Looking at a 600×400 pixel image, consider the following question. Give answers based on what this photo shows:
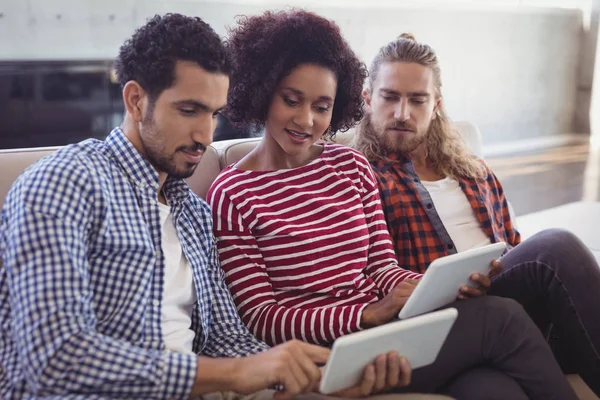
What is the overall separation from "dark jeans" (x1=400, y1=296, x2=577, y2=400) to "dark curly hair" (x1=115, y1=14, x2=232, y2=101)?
0.67 m

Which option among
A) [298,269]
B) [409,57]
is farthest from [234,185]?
[409,57]

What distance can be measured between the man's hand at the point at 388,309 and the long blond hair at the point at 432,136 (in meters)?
0.58

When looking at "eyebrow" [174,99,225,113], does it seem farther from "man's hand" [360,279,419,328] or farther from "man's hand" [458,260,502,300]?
"man's hand" [458,260,502,300]

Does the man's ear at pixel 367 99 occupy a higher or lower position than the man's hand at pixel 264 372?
higher

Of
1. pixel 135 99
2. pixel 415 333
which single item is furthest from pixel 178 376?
pixel 135 99

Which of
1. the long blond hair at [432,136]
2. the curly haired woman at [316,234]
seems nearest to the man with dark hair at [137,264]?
the curly haired woman at [316,234]

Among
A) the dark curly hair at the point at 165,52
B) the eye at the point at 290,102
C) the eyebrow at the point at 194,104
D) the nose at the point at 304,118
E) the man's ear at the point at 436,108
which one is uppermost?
the dark curly hair at the point at 165,52

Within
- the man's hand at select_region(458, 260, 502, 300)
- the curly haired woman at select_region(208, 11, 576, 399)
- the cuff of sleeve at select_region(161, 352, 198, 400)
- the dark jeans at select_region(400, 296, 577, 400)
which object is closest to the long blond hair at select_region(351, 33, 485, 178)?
the curly haired woman at select_region(208, 11, 576, 399)

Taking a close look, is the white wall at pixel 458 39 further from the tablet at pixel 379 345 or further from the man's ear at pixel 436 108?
the tablet at pixel 379 345

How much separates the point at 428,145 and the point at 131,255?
45.7 inches

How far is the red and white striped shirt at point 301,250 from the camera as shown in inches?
→ 54.3

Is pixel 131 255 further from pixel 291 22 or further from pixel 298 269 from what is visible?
pixel 291 22

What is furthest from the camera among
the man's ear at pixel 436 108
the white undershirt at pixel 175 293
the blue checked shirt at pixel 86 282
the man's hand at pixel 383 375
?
the man's ear at pixel 436 108

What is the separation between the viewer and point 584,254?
155 cm
